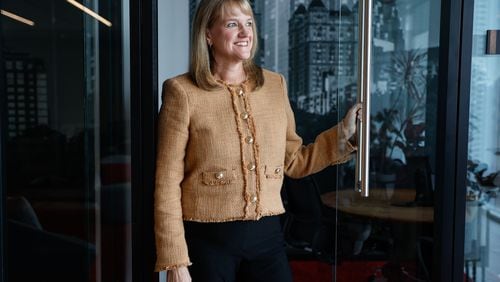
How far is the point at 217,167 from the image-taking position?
148 centimetres

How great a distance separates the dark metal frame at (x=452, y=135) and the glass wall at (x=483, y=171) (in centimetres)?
13

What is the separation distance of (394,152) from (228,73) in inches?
36.9

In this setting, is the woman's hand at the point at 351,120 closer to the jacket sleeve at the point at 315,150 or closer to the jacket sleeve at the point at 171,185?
the jacket sleeve at the point at 315,150

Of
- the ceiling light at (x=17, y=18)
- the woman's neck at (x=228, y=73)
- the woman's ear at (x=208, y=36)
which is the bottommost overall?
the woman's neck at (x=228, y=73)

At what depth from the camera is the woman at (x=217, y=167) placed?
1.46m

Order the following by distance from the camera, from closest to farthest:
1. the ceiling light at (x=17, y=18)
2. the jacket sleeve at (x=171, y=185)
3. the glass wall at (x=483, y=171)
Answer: the ceiling light at (x=17, y=18), the jacket sleeve at (x=171, y=185), the glass wall at (x=483, y=171)

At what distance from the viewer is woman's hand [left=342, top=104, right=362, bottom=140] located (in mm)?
1562

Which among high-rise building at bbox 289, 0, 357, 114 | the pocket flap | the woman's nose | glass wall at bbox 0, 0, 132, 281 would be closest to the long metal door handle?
the pocket flap

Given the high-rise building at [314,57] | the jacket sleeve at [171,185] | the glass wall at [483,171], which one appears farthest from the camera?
the high-rise building at [314,57]

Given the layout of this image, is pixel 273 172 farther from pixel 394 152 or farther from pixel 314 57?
pixel 314 57

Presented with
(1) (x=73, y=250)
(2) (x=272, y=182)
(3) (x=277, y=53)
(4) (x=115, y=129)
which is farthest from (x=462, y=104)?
(3) (x=277, y=53)

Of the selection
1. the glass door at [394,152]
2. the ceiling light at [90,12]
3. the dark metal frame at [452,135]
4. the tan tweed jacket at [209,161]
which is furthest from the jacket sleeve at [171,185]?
the dark metal frame at [452,135]

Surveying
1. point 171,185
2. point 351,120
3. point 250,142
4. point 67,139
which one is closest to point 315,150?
point 351,120

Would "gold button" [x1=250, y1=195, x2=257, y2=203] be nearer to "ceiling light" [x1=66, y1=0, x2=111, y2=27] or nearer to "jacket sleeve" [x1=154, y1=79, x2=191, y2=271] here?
"jacket sleeve" [x1=154, y1=79, x2=191, y2=271]
